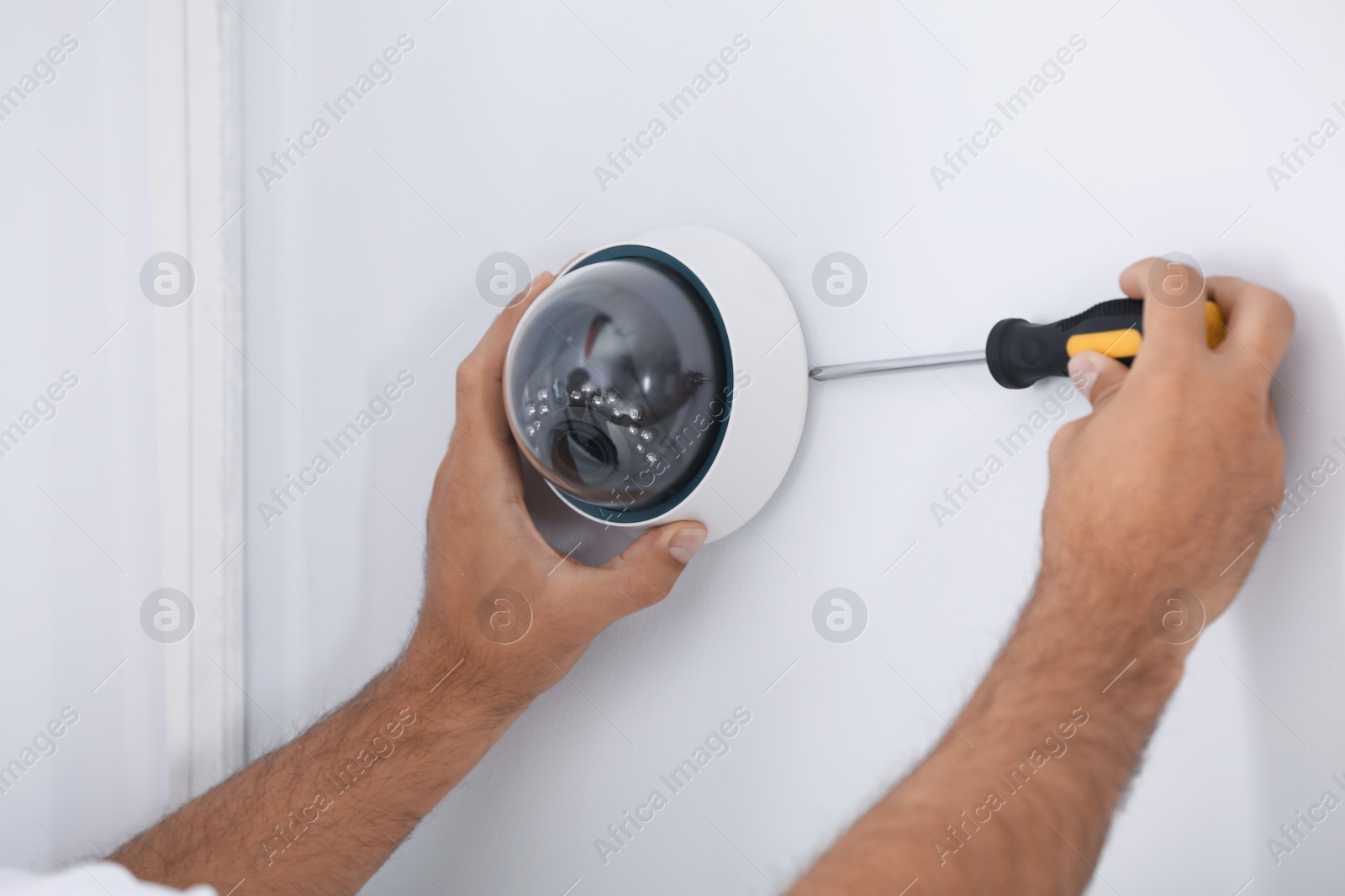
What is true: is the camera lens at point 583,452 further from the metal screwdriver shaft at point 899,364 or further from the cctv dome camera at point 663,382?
the metal screwdriver shaft at point 899,364

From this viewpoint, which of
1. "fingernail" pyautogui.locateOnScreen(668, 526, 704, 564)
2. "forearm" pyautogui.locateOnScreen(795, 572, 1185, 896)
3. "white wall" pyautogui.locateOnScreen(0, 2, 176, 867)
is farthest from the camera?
"white wall" pyautogui.locateOnScreen(0, 2, 176, 867)

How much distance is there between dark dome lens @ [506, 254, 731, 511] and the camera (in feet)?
2.07

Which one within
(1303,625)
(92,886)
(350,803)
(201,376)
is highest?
(201,376)

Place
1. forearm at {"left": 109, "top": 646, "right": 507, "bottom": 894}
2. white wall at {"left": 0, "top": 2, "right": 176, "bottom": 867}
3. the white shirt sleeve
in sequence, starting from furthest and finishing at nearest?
white wall at {"left": 0, "top": 2, "right": 176, "bottom": 867} < forearm at {"left": 109, "top": 646, "right": 507, "bottom": 894} < the white shirt sleeve

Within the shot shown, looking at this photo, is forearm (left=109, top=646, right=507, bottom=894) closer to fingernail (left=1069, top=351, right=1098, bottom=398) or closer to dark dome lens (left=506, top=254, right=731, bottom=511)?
dark dome lens (left=506, top=254, right=731, bottom=511)

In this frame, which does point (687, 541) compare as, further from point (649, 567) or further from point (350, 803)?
point (350, 803)

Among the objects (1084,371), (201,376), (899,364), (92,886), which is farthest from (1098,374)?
(201,376)

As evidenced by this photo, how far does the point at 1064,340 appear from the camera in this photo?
1.80ft

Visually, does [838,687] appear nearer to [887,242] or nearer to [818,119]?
[887,242]

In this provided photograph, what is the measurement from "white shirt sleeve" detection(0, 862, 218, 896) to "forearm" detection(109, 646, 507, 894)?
0.91ft

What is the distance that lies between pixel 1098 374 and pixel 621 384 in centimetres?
31

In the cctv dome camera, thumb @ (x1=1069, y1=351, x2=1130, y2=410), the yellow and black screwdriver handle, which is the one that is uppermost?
the cctv dome camera

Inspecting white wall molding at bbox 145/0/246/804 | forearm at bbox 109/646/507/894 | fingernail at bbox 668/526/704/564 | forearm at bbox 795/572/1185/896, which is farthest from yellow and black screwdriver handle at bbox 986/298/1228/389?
white wall molding at bbox 145/0/246/804

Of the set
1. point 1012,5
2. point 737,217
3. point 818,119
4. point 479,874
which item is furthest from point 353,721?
point 1012,5
